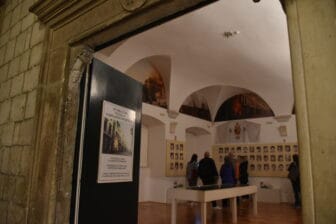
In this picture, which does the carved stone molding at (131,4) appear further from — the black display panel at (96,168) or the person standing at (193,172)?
the person standing at (193,172)

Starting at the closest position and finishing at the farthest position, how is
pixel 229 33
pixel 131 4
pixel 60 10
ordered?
pixel 131 4 → pixel 60 10 → pixel 229 33

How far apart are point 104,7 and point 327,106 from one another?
64.6 inches

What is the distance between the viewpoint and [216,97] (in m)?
12.3

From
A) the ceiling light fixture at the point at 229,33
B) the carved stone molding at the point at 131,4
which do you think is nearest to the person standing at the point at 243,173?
the ceiling light fixture at the point at 229,33

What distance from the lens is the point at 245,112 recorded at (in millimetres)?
11984

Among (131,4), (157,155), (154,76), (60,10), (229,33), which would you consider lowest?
(157,155)

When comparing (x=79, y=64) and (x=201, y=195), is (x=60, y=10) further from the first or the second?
(x=201, y=195)

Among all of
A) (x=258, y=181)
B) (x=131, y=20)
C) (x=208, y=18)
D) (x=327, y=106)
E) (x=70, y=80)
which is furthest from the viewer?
(x=258, y=181)

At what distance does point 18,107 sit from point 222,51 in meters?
6.09

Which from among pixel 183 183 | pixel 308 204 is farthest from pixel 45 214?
pixel 183 183

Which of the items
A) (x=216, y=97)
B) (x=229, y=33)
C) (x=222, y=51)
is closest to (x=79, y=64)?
(x=229, y=33)

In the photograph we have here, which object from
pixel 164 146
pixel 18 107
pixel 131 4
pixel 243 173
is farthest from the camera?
pixel 243 173

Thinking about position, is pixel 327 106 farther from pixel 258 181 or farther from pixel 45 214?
pixel 258 181

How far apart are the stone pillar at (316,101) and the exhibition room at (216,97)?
181 inches
